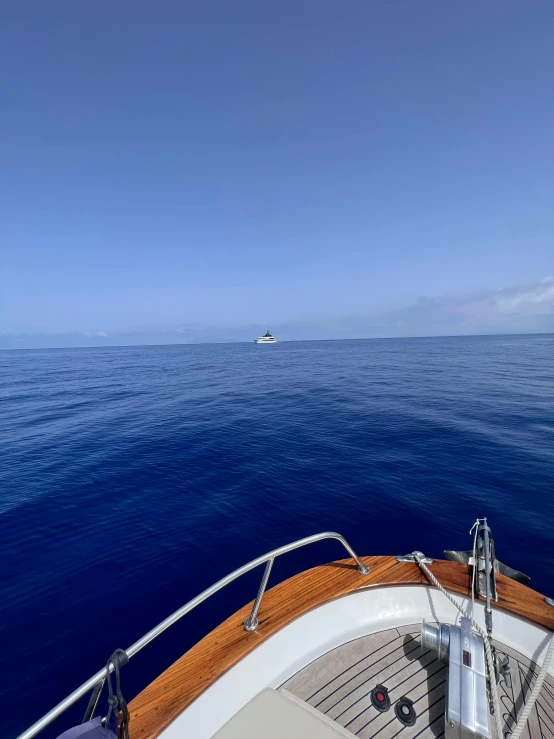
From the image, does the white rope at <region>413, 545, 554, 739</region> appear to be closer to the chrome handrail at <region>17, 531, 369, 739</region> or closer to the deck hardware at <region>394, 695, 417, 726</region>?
the deck hardware at <region>394, 695, 417, 726</region>

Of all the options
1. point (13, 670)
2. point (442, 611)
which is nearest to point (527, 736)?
point (442, 611)

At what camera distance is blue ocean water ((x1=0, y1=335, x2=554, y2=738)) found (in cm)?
541

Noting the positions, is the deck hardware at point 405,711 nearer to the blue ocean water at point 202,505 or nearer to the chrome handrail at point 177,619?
the chrome handrail at point 177,619

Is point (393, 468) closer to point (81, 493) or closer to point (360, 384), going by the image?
point (81, 493)

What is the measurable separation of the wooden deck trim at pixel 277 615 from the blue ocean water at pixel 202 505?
8.59 ft

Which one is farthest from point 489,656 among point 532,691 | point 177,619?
point 177,619

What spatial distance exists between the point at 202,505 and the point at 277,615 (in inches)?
235

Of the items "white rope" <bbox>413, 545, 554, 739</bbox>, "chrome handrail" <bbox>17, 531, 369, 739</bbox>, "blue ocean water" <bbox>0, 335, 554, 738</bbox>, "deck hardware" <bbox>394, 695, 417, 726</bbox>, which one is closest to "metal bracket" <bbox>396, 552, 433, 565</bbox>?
"white rope" <bbox>413, 545, 554, 739</bbox>

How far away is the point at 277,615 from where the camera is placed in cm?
354

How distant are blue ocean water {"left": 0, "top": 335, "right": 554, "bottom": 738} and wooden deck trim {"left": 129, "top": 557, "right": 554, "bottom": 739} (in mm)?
2618

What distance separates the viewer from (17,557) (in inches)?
280

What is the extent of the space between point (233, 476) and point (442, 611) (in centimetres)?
783

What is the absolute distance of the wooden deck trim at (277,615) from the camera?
2.71m

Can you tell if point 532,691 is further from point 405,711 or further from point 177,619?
point 177,619
